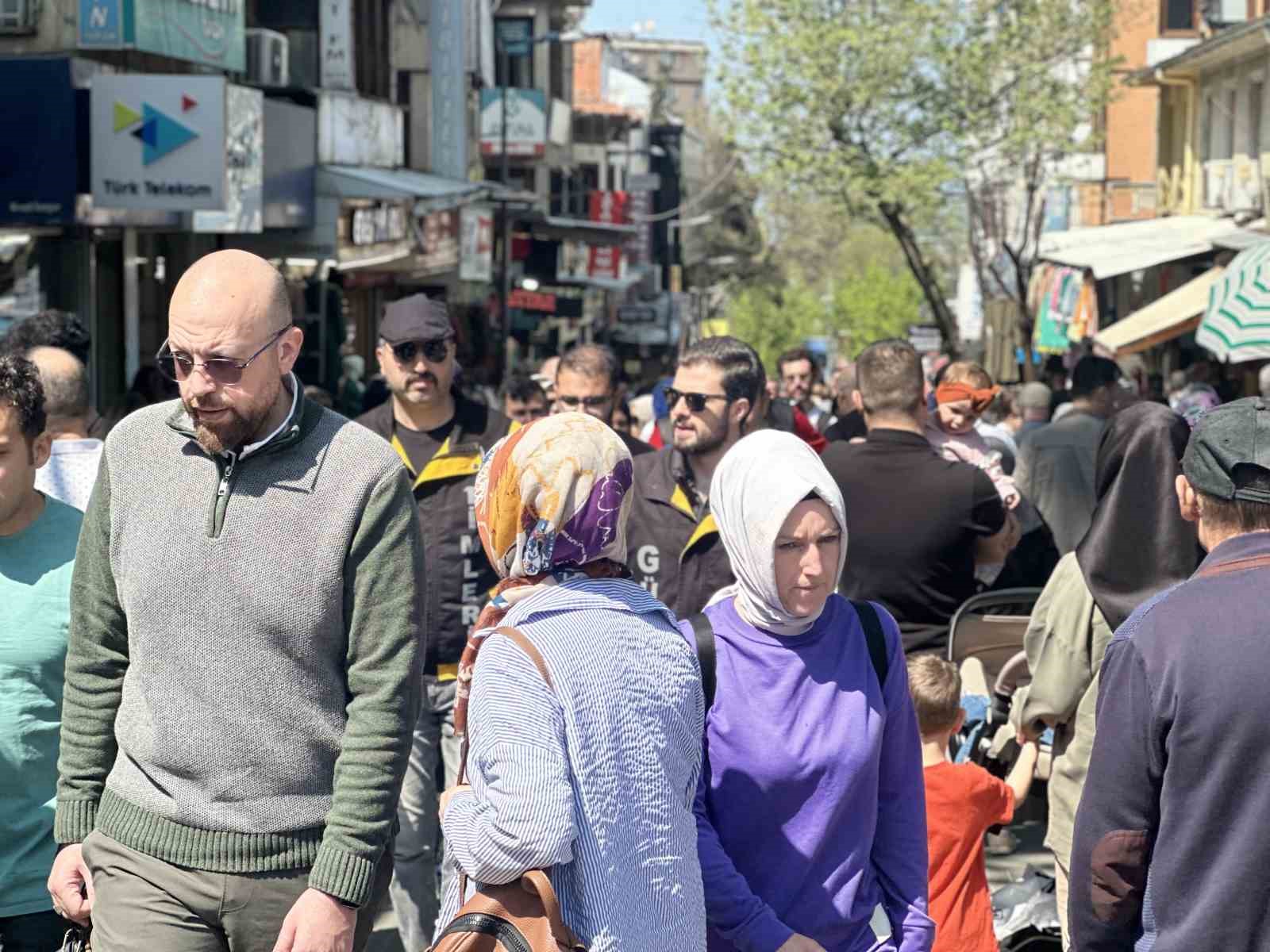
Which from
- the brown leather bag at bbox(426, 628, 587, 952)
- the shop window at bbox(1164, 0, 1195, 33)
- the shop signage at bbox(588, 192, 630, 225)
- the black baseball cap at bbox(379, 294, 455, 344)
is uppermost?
the shop window at bbox(1164, 0, 1195, 33)

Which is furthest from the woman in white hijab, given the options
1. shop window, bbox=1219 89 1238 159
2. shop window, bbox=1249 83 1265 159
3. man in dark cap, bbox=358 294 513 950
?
shop window, bbox=1219 89 1238 159

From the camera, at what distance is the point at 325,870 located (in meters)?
3.62

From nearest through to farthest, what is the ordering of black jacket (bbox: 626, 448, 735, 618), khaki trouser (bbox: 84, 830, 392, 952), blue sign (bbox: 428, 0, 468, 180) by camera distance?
1. khaki trouser (bbox: 84, 830, 392, 952)
2. black jacket (bbox: 626, 448, 735, 618)
3. blue sign (bbox: 428, 0, 468, 180)

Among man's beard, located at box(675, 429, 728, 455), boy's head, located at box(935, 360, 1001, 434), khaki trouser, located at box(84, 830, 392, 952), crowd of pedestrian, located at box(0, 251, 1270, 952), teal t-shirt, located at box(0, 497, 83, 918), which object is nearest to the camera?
crowd of pedestrian, located at box(0, 251, 1270, 952)

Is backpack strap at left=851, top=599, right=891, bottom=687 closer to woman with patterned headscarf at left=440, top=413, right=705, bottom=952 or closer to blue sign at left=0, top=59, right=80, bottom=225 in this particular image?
woman with patterned headscarf at left=440, top=413, right=705, bottom=952

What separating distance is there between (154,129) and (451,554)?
8050 mm

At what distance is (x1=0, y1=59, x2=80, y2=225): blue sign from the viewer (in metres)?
13.1

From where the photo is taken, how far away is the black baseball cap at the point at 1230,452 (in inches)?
135

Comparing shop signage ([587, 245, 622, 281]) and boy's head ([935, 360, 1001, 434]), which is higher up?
shop signage ([587, 245, 622, 281])

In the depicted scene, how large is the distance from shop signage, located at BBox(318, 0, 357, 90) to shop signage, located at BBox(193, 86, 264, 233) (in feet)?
18.1

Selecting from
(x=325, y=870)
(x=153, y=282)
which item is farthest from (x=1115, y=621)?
(x=153, y=282)

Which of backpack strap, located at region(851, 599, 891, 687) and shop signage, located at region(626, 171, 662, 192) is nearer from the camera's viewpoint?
backpack strap, located at region(851, 599, 891, 687)

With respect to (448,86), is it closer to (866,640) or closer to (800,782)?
(866,640)

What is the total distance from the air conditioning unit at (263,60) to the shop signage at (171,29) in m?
1.41
